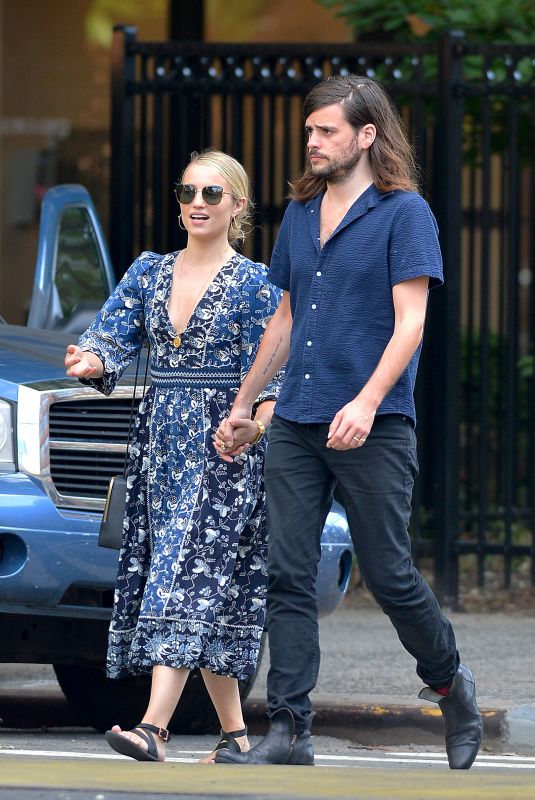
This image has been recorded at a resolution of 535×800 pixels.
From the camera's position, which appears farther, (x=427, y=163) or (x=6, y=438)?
(x=427, y=163)

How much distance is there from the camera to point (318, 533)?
15.2 feet

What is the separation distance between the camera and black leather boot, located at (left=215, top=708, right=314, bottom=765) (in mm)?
4461

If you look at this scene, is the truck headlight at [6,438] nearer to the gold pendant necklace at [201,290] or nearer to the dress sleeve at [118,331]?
the dress sleeve at [118,331]

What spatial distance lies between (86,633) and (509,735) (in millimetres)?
1511

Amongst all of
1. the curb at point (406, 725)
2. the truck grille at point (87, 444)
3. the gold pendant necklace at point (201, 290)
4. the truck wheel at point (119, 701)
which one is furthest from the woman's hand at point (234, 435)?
the curb at point (406, 725)

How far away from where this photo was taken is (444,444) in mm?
8320

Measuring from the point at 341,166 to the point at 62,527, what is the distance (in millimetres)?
1413

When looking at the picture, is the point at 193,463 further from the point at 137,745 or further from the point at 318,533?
the point at 137,745

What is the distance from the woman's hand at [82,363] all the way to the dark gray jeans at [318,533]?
0.56 meters

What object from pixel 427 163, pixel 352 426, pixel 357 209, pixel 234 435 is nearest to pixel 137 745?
pixel 234 435

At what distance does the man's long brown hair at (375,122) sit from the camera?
4.61 metres

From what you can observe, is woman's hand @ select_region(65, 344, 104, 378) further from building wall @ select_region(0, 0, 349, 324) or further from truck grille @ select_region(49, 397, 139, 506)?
building wall @ select_region(0, 0, 349, 324)

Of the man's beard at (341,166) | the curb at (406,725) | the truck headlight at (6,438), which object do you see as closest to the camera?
the man's beard at (341,166)

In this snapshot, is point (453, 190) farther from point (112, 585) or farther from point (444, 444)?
point (112, 585)
